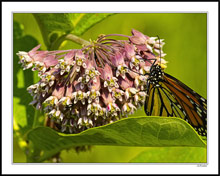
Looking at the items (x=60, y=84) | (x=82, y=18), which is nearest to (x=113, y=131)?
(x=60, y=84)

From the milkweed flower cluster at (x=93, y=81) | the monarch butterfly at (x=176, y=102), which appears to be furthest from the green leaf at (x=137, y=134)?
the monarch butterfly at (x=176, y=102)

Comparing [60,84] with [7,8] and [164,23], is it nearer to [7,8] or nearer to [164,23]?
[7,8]

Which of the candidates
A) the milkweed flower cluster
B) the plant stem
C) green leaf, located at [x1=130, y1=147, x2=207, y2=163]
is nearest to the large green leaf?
the plant stem

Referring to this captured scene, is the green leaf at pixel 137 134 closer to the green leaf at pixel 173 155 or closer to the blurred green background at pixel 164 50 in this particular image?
the blurred green background at pixel 164 50

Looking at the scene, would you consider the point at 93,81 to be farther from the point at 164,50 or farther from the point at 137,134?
the point at 164,50

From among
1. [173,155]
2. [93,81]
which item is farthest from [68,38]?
[173,155]

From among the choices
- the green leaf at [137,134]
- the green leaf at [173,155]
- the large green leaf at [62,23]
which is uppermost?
the large green leaf at [62,23]
